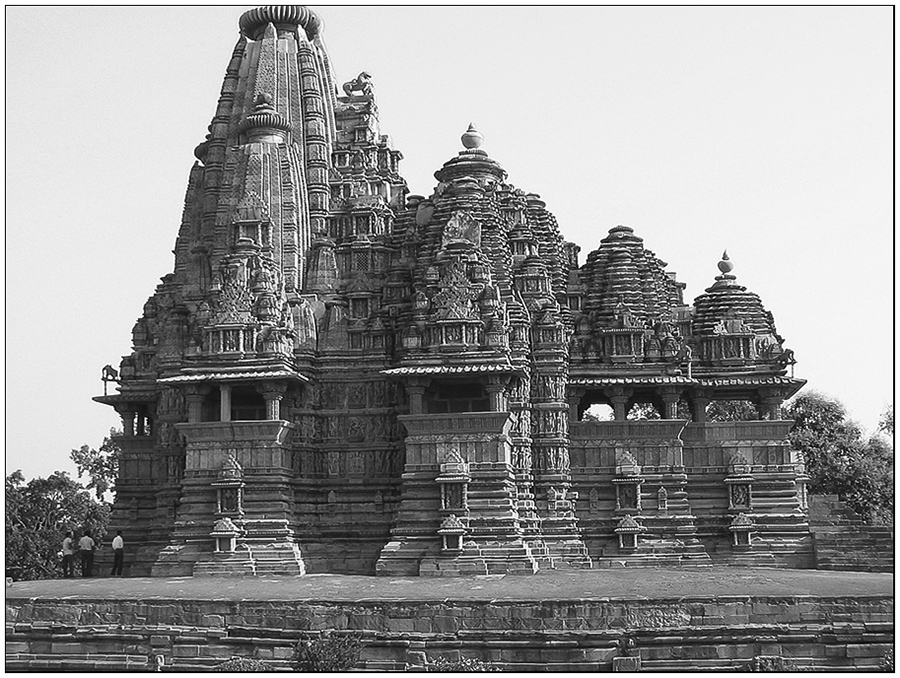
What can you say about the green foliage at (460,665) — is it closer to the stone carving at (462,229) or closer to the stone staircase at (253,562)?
the stone staircase at (253,562)

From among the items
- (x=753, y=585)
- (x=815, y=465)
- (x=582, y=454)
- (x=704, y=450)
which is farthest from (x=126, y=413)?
(x=815, y=465)

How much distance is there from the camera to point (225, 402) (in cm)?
3397

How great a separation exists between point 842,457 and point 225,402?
29.2m

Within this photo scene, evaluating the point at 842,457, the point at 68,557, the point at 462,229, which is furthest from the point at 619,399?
the point at 842,457

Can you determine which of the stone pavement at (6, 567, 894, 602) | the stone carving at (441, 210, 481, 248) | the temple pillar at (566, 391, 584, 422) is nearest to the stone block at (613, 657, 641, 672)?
the stone pavement at (6, 567, 894, 602)

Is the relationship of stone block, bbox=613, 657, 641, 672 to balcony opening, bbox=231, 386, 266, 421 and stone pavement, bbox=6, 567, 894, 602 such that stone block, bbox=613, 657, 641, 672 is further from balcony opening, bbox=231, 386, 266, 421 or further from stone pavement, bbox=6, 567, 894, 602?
balcony opening, bbox=231, 386, 266, 421

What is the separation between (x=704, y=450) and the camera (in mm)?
36844

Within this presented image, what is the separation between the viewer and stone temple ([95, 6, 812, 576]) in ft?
109

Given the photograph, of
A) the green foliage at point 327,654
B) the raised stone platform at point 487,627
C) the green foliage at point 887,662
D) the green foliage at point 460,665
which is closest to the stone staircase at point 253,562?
the raised stone platform at point 487,627

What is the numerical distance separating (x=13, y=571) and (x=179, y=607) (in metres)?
22.4

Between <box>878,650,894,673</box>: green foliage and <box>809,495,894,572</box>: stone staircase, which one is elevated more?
<box>809,495,894,572</box>: stone staircase

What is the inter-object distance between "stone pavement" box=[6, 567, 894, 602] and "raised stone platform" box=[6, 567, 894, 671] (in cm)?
13

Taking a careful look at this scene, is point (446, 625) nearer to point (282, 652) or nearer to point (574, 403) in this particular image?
point (282, 652)

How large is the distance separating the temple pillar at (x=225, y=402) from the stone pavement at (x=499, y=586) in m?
4.19
